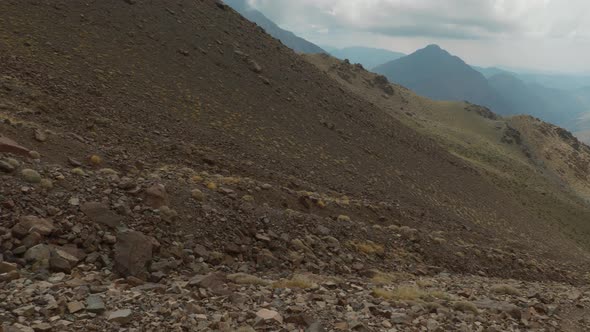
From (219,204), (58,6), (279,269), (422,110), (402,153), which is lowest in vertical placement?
→ (279,269)

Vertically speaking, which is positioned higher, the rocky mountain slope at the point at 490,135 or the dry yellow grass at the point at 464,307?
the rocky mountain slope at the point at 490,135

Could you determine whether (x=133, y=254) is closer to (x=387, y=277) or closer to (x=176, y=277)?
(x=176, y=277)

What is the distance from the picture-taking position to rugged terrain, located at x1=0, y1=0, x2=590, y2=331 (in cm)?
900

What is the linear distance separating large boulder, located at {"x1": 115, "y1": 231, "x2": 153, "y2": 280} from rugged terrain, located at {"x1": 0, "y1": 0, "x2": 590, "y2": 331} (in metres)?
0.05

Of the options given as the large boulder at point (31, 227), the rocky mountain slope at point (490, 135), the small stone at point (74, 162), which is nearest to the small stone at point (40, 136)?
the small stone at point (74, 162)

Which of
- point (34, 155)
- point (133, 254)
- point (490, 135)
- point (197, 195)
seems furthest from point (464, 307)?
point (490, 135)

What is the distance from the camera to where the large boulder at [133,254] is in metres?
9.89

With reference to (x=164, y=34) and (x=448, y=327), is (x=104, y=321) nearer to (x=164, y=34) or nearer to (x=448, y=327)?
(x=448, y=327)

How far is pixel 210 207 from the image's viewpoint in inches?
553

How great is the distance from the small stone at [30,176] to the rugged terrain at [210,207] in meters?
0.06

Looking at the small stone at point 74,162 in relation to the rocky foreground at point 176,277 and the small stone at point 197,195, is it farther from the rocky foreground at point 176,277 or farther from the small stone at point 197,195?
the small stone at point 197,195

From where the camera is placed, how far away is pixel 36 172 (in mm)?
11602

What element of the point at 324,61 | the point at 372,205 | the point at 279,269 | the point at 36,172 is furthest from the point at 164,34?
the point at 324,61

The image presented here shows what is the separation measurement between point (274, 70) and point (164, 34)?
12994 millimetres
